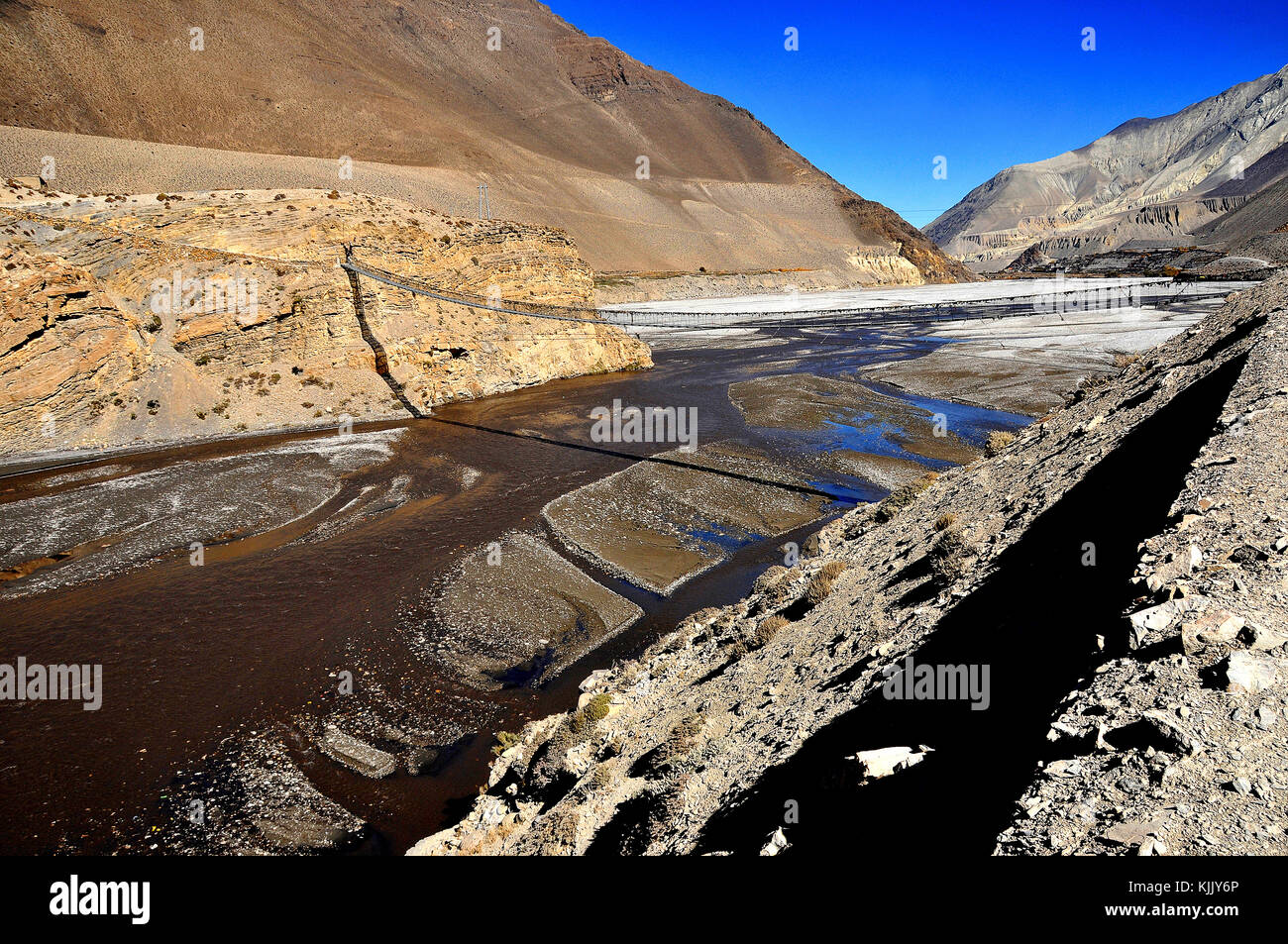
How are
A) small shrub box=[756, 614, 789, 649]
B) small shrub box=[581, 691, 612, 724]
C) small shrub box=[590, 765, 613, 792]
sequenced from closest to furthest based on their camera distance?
small shrub box=[590, 765, 613, 792], small shrub box=[581, 691, 612, 724], small shrub box=[756, 614, 789, 649]

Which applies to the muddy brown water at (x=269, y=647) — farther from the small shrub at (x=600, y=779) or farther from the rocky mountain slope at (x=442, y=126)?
the rocky mountain slope at (x=442, y=126)

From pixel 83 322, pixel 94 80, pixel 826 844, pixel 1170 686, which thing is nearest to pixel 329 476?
pixel 83 322

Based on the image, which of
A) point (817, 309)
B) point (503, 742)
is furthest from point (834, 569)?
point (817, 309)

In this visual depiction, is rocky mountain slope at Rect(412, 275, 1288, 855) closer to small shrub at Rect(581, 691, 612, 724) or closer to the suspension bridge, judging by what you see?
small shrub at Rect(581, 691, 612, 724)

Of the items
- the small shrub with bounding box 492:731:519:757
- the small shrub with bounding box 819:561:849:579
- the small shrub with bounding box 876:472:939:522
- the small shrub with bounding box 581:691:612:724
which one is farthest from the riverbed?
the small shrub with bounding box 819:561:849:579

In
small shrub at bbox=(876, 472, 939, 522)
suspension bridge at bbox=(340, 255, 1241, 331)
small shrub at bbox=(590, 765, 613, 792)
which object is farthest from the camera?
suspension bridge at bbox=(340, 255, 1241, 331)

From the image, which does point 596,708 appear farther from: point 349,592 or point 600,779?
point 349,592
